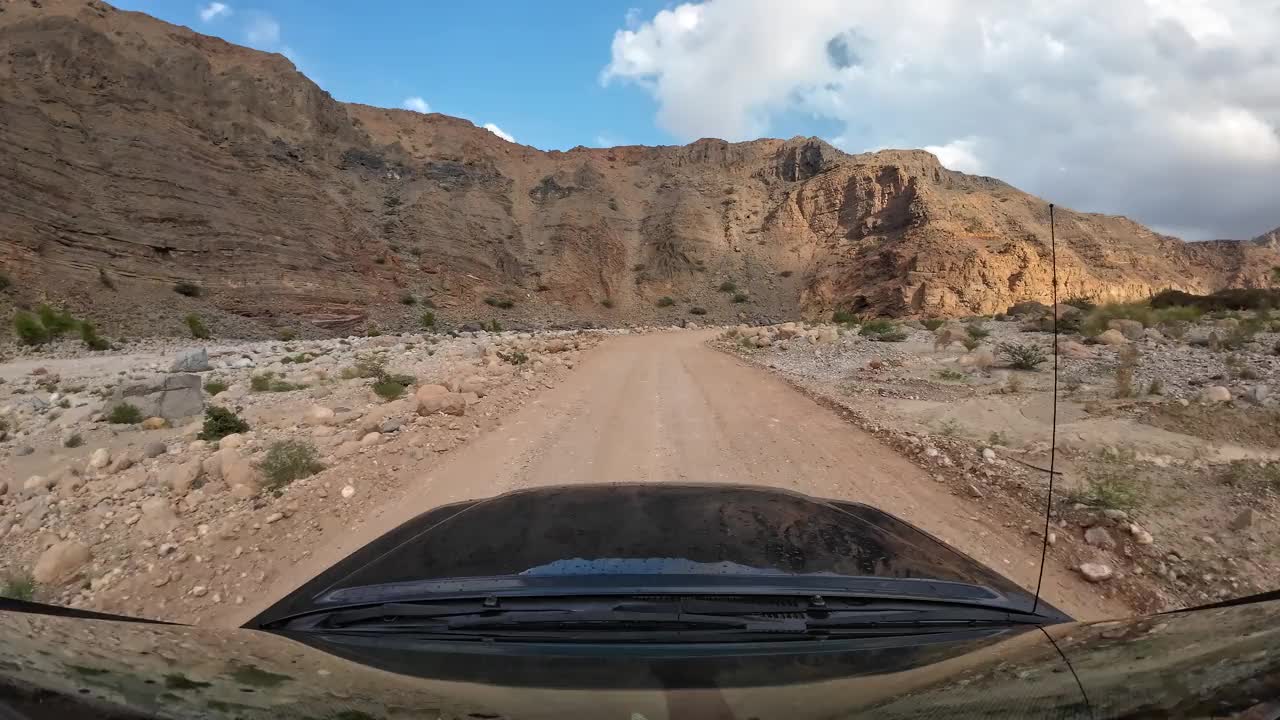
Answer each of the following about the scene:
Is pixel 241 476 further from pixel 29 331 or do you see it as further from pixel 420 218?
pixel 420 218

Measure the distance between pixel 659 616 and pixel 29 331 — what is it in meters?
27.0

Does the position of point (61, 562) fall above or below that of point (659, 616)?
below

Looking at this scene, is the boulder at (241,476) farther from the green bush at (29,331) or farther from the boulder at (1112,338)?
the green bush at (29,331)

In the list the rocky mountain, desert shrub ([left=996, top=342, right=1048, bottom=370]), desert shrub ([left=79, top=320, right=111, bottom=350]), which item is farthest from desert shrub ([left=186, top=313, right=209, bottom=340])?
desert shrub ([left=996, top=342, right=1048, bottom=370])

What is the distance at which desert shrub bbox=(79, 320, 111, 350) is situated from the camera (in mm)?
20859

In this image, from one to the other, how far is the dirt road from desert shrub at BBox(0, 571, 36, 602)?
1.44 metres

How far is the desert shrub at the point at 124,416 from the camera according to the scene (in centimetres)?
940

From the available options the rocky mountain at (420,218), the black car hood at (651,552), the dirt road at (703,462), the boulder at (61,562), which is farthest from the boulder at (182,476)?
the rocky mountain at (420,218)

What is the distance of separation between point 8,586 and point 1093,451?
9.16 meters

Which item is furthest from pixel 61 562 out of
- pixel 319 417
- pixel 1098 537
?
pixel 1098 537

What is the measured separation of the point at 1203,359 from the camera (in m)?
10.1

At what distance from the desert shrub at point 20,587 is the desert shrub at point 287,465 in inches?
65.5

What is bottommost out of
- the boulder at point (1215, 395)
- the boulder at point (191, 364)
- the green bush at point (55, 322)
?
the boulder at point (191, 364)

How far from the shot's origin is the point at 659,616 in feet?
6.02
